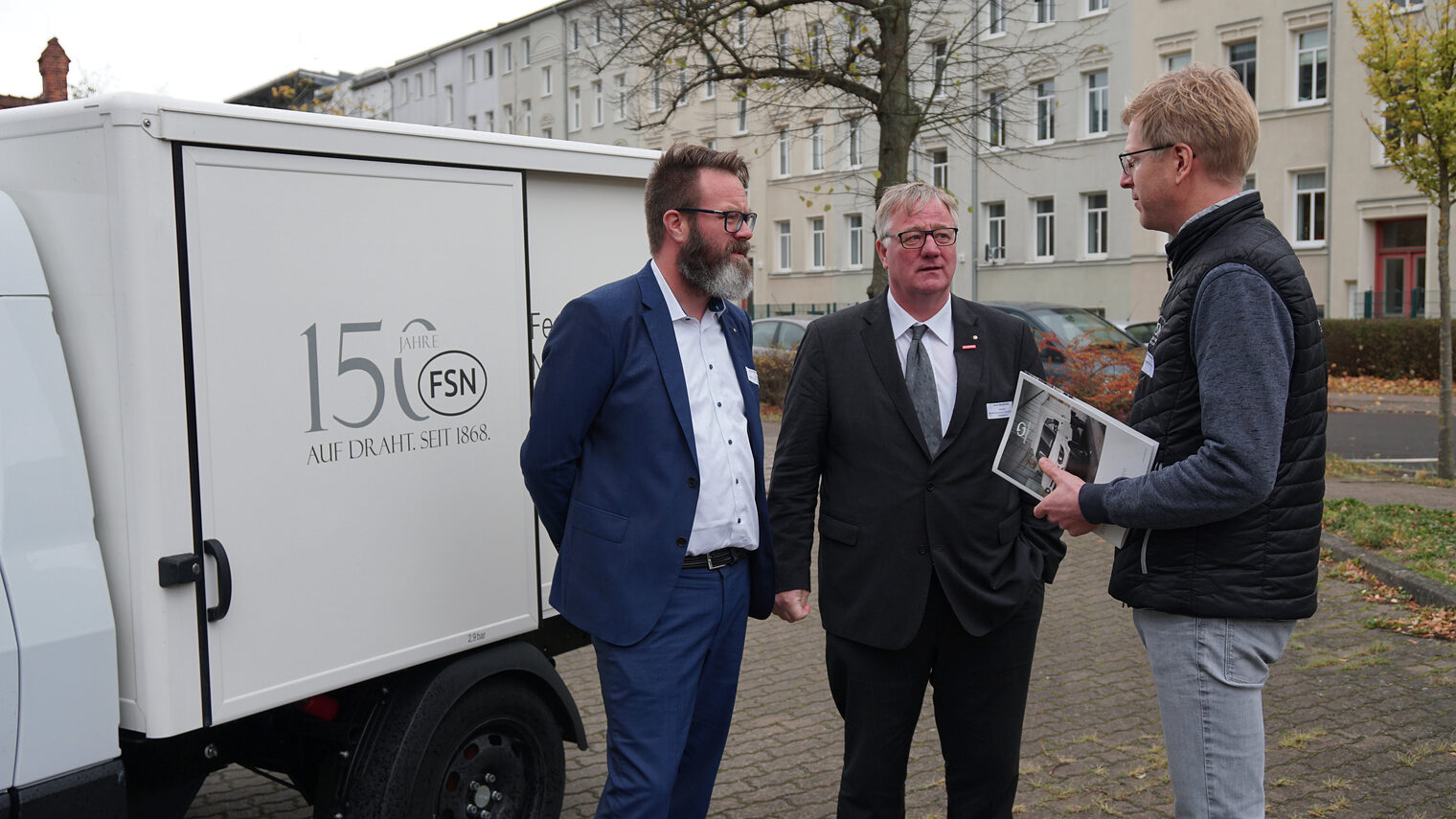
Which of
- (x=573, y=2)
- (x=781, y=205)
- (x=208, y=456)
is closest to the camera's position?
(x=208, y=456)

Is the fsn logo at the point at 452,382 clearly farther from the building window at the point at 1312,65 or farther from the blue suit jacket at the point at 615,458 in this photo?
the building window at the point at 1312,65

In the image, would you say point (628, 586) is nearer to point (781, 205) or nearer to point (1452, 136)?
point (1452, 136)

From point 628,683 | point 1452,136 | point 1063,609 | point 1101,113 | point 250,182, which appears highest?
point 1101,113

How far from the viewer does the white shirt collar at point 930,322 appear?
3.42m

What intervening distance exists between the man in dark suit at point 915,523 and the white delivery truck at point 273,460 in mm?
997

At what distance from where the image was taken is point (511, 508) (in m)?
3.84

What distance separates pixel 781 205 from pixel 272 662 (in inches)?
1766

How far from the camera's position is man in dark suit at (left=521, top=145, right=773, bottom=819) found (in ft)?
10.3

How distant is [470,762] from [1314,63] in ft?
106

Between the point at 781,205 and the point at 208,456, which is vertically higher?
the point at 781,205

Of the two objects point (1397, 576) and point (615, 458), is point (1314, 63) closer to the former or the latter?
point (1397, 576)

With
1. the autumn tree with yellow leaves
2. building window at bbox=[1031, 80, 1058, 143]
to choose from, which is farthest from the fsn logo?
building window at bbox=[1031, 80, 1058, 143]

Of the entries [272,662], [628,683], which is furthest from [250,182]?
[628,683]

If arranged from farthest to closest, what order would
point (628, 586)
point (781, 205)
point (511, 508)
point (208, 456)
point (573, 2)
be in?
point (573, 2) < point (781, 205) < point (511, 508) < point (628, 586) < point (208, 456)
